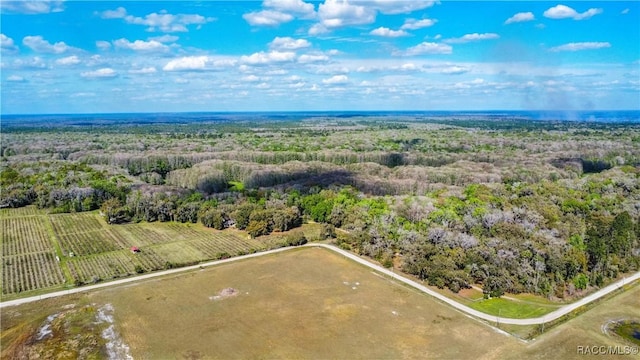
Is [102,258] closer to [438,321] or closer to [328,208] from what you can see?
[328,208]

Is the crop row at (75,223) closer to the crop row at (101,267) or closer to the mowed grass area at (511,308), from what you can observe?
the crop row at (101,267)

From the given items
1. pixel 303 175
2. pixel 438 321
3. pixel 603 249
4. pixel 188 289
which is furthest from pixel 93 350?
pixel 303 175

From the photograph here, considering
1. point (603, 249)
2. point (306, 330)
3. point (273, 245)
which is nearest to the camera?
point (306, 330)

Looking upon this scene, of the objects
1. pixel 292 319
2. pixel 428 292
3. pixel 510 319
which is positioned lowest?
pixel 510 319

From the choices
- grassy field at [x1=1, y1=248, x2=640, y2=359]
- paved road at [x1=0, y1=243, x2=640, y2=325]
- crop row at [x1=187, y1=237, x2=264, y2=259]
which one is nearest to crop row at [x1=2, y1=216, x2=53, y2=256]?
paved road at [x1=0, y1=243, x2=640, y2=325]

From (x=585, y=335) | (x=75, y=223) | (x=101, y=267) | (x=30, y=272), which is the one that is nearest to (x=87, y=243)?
(x=101, y=267)

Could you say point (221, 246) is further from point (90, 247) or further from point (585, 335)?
point (585, 335)
